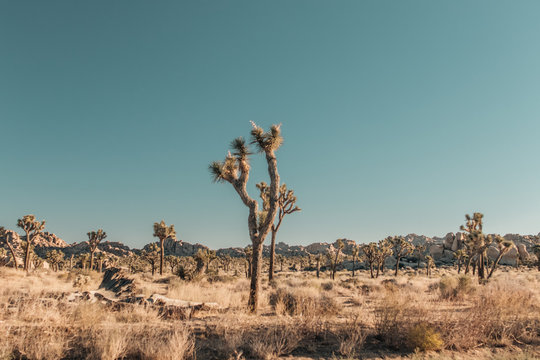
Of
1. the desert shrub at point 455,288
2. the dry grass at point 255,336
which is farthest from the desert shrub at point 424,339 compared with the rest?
the desert shrub at point 455,288

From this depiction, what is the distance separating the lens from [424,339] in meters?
6.52

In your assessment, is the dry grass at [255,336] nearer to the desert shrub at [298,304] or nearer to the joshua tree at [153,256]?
the desert shrub at [298,304]

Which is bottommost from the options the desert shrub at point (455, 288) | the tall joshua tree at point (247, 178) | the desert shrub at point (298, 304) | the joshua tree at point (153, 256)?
the joshua tree at point (153, 256)

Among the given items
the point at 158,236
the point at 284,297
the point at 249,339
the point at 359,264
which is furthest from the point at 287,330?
the point at 359,264

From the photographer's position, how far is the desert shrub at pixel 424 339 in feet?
21.2

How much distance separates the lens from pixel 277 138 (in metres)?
11.9

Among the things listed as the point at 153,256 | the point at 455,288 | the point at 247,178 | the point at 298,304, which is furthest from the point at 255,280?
the point at 153,256

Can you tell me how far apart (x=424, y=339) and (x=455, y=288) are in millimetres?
11946

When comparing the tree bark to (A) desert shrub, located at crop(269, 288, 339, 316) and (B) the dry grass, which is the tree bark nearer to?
(A) desert shrub, located at crop(269, 288, 339, 316)

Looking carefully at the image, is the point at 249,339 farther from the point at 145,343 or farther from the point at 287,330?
the point at 145,343

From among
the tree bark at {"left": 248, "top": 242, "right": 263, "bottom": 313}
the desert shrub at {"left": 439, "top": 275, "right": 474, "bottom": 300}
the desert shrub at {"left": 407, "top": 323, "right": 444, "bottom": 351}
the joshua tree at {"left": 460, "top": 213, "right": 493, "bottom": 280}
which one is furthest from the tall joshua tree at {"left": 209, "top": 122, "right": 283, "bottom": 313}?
the joshua tree at {"left": 460, "top": 213, "right": 493, "bottom": 280}

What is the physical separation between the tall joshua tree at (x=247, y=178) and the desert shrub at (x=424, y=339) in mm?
5313

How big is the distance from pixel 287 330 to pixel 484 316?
16.4 feet

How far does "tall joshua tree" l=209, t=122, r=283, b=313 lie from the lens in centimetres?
1084
